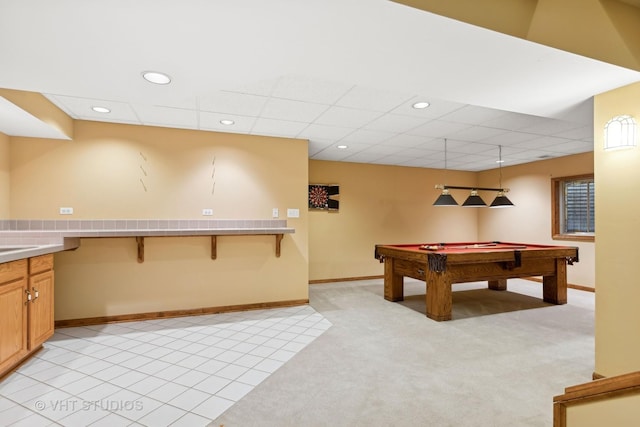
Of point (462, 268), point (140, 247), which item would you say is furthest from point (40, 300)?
point (462, 268)

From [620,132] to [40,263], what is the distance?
504 centimetres

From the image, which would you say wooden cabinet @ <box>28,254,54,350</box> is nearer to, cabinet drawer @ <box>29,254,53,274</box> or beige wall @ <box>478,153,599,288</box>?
cabinet drawer @ <box>29,254,53,274</box>

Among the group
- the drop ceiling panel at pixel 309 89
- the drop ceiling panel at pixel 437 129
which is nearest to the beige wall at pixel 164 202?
the drop ceiling panel at pixel 309 89

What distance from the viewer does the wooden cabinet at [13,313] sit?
234 cm

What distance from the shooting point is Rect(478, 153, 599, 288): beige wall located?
5.75 meters

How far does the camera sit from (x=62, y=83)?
2389 mm

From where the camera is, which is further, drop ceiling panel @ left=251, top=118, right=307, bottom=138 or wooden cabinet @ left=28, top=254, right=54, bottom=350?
drop ceiling panel @ left=251, top=118, right=307, bottom=138

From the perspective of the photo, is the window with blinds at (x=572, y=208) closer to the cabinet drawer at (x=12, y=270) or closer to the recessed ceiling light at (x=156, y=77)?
the recessed ceiling light at (x=156, y=77)

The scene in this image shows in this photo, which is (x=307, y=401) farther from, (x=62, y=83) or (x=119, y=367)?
(x=62, y=83)

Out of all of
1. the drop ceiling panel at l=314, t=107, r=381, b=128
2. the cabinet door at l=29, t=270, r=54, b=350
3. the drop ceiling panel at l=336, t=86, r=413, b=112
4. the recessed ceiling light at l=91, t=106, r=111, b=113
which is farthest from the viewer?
the drop ceiling panel at l=314, t=107, r=381, b=128

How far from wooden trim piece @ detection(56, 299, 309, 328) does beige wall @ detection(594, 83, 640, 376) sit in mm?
3432

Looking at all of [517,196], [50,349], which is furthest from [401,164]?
[50,349]

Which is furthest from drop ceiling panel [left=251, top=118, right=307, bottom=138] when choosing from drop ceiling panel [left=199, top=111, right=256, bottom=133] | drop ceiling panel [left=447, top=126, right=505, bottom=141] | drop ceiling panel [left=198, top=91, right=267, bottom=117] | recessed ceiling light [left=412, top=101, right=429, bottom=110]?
drop ceiling panel [left=447, top=126, right=505, bottom=141]

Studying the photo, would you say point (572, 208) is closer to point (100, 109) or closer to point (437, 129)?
point (437, 129)
